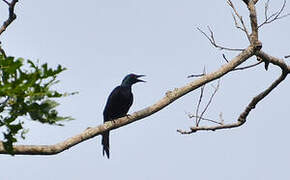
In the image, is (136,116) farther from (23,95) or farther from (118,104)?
(118,104)

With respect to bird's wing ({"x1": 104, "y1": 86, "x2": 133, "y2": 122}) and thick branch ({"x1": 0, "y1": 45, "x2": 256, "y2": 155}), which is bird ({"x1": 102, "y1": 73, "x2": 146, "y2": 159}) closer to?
bird's wing ({"x1": 104, "y1": 86, "x2": 133, "y2": 122})

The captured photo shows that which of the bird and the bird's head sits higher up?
the bird's head

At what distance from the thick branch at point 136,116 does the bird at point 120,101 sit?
3.46 m

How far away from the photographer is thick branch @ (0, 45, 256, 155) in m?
4.42

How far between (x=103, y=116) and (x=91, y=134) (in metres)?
4.61

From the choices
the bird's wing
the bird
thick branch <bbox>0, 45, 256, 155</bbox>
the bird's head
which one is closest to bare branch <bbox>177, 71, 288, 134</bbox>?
thick branch <bbox>0, 45, 256, 155</bbox>

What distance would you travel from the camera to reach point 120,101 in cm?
902

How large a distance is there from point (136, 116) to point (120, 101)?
12.6ft

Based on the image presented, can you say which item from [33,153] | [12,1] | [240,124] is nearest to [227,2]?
[240,124]

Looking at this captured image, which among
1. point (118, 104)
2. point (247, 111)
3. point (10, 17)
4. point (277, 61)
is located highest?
point (10, 17)

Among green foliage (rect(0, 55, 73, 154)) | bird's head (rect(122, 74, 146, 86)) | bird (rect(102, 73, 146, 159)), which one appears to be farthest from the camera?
bird's head (rect(122, 74, 146, 86))

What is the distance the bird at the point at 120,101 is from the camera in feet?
29.5

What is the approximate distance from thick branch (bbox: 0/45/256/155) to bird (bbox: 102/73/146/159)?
11.4 ft

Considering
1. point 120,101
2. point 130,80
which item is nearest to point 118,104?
point 120,101
